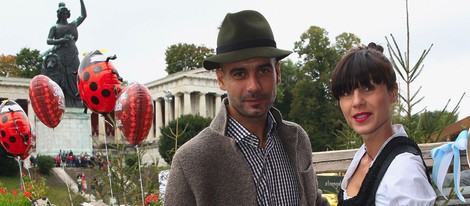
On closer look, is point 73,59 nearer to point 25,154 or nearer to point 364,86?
point 25,154

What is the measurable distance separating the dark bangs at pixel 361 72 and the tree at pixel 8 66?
6286 cm

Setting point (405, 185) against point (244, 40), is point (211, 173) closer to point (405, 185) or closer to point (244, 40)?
point (244, 40)

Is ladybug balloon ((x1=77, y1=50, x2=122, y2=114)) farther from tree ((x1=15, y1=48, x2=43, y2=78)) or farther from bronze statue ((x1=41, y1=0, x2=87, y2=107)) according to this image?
tree ((x1=15, y1=48, x2=43, y2=78))

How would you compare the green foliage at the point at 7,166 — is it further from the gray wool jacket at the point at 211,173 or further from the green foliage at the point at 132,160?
the gray wool jacket at the point at 211,173

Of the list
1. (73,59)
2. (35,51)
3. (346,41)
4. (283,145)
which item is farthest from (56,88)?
(35,51)

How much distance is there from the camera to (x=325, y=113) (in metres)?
39.5

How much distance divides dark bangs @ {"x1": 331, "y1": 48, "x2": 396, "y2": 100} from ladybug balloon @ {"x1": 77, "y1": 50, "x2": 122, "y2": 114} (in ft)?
18.4

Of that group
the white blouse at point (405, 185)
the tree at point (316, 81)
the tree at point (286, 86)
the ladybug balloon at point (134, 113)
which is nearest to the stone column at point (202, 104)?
the tree at point (286, 86)

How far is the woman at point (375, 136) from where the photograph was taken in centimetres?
200

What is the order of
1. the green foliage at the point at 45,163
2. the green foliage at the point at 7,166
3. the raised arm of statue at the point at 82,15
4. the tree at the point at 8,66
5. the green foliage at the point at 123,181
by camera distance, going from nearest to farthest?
the green foliage at the point at 123,181 < the raised arm of statue at the point at 82,15 < the green foliage at the point at 45,163 < the green foliage at the point at 7,166 < the tree at the point at 8,66

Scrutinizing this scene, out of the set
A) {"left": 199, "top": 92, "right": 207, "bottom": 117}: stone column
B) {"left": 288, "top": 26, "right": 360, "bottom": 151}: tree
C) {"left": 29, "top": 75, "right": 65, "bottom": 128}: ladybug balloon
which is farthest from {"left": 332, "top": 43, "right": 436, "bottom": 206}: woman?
{"left": 199, "top": 92, "right": 207, "bottom": 117}: stone column

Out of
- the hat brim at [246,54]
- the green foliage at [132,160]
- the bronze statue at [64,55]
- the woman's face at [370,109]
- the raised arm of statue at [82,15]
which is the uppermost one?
the raised arm of statue at [82,15]

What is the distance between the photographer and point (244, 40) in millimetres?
2268

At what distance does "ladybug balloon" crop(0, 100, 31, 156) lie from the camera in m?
9.59
